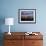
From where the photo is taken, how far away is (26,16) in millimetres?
4496

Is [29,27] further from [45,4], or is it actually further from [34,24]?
[45,4]

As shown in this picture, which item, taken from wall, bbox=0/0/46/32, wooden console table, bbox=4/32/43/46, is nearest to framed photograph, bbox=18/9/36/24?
wall, bbox=0/0/46/32

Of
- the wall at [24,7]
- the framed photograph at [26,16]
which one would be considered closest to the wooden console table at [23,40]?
the wall at [24,7]

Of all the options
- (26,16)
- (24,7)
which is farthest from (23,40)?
(24,7)

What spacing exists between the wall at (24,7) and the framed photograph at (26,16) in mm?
106

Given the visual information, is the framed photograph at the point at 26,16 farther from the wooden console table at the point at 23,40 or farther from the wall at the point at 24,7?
the wooden console table at the point at 23,40

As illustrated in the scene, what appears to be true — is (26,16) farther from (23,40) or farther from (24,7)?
(23,40)

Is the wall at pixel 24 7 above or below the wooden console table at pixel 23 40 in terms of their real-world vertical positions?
above

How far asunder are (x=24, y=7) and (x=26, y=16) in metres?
0.32

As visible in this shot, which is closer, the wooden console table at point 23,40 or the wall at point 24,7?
the wooden console table at point 23,40

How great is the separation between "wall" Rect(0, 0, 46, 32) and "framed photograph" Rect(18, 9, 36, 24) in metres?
0.11

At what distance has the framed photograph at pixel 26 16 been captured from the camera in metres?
4.46

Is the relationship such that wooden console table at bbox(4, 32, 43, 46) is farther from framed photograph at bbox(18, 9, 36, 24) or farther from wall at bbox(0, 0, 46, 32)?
framed photograph at bbox(18, 9, 36, 24)

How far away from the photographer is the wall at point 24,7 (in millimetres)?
4469
